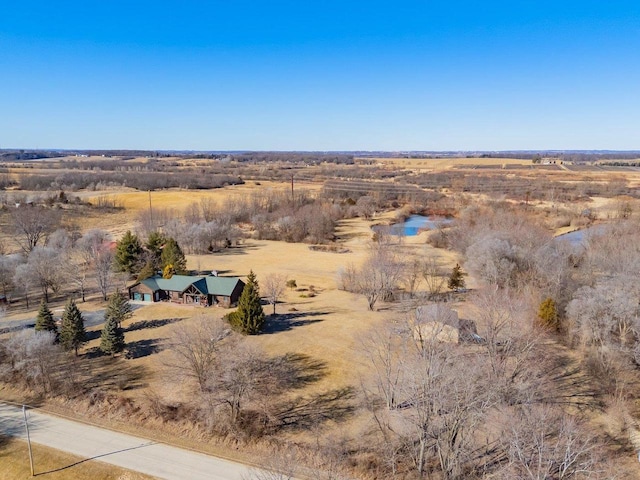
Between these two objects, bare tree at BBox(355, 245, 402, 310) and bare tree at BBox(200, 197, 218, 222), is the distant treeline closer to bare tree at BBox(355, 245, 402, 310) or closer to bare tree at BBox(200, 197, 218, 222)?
bare tree at BBox(200, 197, 218, 222)

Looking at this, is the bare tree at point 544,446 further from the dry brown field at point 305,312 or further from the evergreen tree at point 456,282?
the evergreen tree at point 456,282

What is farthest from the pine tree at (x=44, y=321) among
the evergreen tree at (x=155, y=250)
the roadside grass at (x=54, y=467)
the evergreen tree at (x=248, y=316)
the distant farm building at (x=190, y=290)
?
the evergreen tree at (x=155, y=250)

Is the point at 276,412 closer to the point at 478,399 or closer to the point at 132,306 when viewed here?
the point at 478,399

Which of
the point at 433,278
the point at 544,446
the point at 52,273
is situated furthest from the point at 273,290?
the point at 544,446

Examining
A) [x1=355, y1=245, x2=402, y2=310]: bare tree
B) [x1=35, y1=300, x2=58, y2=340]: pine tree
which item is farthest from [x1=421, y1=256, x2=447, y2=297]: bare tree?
[x1=35, y1=300, x2=58, y2=340]: pine tree

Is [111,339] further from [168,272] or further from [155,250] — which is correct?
[155,250]

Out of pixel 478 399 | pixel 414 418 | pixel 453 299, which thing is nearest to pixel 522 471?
pixel 478 399
